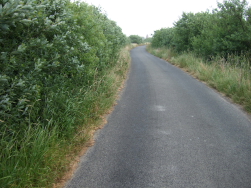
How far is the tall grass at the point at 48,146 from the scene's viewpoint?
10.3ft

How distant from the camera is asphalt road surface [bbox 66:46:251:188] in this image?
141 inches

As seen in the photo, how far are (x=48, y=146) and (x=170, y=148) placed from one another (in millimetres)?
2299

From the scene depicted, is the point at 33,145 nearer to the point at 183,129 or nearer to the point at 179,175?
the point at 179,175

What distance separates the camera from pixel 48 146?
385 centimetres

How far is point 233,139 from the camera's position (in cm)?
501

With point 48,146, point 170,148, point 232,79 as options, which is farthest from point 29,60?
point 232,79

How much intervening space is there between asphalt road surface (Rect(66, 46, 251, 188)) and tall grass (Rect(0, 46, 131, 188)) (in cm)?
34

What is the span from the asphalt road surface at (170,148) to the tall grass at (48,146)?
0.34 m

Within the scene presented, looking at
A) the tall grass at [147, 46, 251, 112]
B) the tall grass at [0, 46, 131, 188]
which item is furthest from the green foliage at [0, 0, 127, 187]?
the tall grass at [147, 46, 251, 112]

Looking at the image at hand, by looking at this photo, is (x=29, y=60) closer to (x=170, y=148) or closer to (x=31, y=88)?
(x=31, y=88)

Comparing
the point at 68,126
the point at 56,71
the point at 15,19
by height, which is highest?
the point at 15,19

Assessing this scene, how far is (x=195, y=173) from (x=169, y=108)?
3587mm

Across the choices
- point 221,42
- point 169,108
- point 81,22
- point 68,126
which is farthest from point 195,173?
point 221,42

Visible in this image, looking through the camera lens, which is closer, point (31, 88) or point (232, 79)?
point (31, 88)
